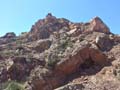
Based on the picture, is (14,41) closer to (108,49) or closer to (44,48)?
(44,48)

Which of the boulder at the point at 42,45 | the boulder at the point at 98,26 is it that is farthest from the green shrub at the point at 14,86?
the boulder at the point at 98,26

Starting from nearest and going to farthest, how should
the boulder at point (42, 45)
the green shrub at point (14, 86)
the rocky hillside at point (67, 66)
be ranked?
the green shrub at point (14, 86)
the rocky hillside at point (67, 66)
the boulder at point (42, 45)

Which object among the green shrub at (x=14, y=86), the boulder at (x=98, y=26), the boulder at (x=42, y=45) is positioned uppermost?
the boulder at (x=98, y=26)

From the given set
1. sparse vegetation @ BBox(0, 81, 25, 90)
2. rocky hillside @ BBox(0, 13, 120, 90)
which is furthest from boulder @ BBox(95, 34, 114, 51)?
sparse vegetation @ BBox(0, 81, 25, 90)

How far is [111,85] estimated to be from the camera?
66.4 ft

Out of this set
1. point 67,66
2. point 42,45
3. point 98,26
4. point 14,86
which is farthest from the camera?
point 98,26

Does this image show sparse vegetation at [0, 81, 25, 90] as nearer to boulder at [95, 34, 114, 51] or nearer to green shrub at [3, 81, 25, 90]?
green shrub at [3, 81, 25, 90]

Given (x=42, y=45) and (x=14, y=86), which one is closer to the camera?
(x=14, y=86)

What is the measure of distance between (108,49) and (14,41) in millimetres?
14057

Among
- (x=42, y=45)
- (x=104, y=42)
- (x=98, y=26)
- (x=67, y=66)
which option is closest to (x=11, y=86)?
(x=67, y=66)

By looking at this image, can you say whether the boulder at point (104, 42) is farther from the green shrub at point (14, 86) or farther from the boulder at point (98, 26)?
the green shrub at point (14, 86)

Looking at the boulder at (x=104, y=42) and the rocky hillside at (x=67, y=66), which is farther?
the boulder at (x=104, y=42)

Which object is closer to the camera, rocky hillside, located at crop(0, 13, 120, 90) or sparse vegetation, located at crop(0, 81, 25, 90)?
sparse vegetation, located at crop(0, 81, 25, 90)

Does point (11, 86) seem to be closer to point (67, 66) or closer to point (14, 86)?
point (14, 86)
